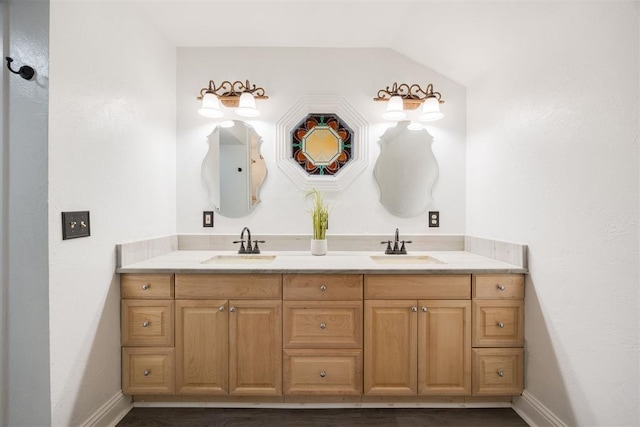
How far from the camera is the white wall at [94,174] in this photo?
131 centimetres

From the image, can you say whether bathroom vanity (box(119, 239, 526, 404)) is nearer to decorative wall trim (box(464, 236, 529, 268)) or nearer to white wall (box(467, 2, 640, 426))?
decorative wall trim (box(464, 236, 529, 268))

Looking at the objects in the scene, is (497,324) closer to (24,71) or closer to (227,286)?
(227,286)

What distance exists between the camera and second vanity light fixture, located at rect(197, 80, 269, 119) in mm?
2141

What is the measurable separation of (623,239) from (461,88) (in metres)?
1.53

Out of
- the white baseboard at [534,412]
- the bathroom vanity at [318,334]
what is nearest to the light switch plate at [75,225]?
the bathroom vanity at [318,334]

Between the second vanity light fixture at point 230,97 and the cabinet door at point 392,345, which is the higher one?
the second vanity light fixture at point 230,97

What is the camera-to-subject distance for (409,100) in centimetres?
221

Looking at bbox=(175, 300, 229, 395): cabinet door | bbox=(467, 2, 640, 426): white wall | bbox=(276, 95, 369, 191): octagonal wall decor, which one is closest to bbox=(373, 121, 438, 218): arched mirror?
bbox=(276, 95, 369, 191): octagonal wall decor

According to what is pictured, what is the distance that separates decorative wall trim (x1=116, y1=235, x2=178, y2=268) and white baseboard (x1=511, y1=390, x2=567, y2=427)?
7.49ft

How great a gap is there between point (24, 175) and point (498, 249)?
2377 mm

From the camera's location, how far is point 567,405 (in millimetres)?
1441

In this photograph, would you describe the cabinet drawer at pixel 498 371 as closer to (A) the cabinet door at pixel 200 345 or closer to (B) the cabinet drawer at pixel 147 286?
(A) the cabinet door at pixel 200 345

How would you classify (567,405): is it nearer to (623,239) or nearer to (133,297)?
(623,239)

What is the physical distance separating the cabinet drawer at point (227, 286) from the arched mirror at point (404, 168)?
1.07 m
